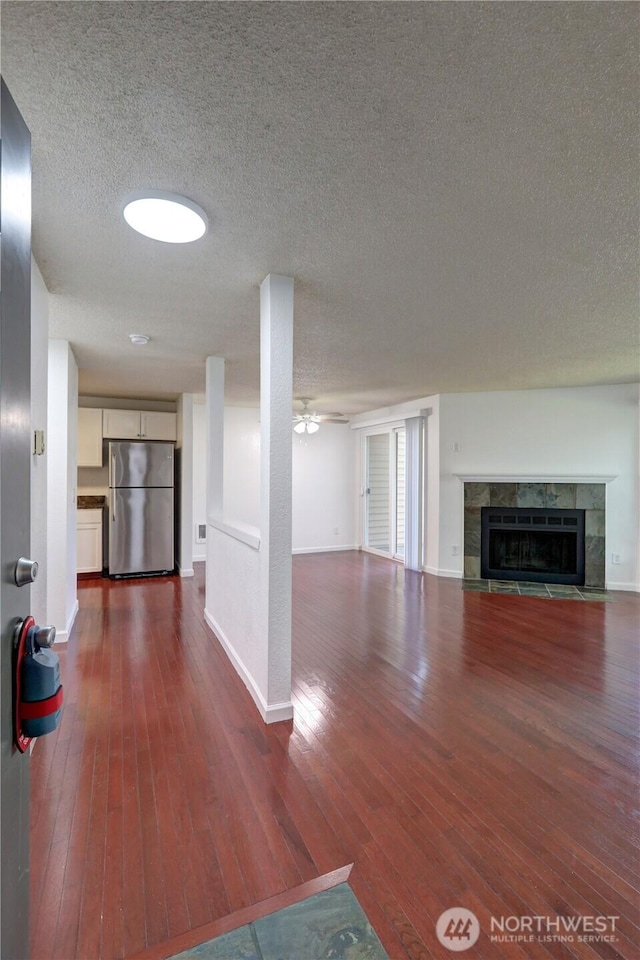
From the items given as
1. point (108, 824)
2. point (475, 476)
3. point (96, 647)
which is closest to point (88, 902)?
point (108, 824)

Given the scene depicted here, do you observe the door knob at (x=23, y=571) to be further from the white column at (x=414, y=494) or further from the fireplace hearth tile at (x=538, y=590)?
the white column at (x=414, y=494)

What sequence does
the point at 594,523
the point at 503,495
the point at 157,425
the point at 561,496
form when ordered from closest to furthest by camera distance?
the point at 594,523 → the point at 561,496 → the point at 503,495 → the point at 157,425

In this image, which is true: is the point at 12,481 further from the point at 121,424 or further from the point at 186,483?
the point at 121,424

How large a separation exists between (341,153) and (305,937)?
96.9 inches

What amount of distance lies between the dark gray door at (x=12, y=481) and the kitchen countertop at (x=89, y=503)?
5433mm

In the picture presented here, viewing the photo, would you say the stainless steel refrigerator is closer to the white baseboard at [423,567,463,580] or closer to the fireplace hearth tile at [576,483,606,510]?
the white baseboard at [423,567,463,580]

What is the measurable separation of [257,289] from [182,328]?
0.94 meters

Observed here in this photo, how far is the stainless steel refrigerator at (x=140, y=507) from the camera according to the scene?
554 cm

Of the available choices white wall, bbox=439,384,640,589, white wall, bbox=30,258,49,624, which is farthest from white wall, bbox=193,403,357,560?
white wall, bbox=30,258,49,624

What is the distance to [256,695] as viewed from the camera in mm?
2592

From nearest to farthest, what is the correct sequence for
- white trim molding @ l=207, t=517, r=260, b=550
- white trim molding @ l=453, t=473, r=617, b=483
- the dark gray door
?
the dark gray door → white trim molding @ l=207, t=517, r=260, b=550 → white trim molding @ l=453, t=473, r=617, b=483

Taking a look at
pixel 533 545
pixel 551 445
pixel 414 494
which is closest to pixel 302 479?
pixel 414 494

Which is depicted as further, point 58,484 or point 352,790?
point 58,484

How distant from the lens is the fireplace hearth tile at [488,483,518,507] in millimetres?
5691
